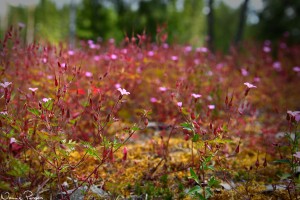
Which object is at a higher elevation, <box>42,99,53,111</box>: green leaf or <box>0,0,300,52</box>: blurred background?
<box>0,0,300,52</box>: blurred background

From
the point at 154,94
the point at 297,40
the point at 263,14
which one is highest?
the point at 263,14

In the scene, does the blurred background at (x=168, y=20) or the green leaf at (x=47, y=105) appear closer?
the green leaf at (x=47, y=105)

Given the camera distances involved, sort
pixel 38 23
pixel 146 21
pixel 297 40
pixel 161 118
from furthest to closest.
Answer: pixel 38 23 → pixel 146 21 → pixel 297 40 → pixel 161 118

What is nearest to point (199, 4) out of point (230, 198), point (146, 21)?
point (146, 21)

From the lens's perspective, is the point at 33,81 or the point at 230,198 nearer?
the point at 230,198

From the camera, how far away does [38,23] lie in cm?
3331

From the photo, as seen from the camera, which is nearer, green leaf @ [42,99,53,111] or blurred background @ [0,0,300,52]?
green leaf @ [42,99,53,111]

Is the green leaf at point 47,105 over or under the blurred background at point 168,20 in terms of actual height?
under

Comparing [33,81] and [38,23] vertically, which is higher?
[38,23]

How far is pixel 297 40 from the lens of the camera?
13.9 metres

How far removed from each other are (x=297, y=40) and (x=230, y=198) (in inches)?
522

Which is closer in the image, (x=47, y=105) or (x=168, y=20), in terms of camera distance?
(x=47, y=105)

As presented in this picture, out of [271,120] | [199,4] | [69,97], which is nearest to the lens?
[69,97]

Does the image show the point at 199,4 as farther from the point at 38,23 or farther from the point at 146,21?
the point at 38,23
